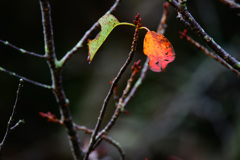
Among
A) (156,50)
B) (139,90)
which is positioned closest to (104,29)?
(156,50)

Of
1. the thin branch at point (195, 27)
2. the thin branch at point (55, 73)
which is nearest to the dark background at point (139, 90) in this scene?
the thin branch at point (55, 73)

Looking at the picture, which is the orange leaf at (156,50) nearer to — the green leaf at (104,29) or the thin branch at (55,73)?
the green leaf at (104,29)

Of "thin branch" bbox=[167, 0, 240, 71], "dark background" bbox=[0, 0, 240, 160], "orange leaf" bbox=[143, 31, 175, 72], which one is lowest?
"dark background" bbox=[0, 0, 240, 160]

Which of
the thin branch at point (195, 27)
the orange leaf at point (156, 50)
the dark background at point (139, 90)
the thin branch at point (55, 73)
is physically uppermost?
the thin branch at point (195, 27)

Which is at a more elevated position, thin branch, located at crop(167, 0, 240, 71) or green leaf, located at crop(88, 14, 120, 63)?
thin branch, located at crop(167, 0, 240, 71)

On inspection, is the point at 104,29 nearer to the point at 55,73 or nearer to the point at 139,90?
the point at 55,73

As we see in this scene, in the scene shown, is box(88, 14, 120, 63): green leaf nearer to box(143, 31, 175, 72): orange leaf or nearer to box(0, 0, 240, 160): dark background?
box(143, 31, 175, 72): orange leaf

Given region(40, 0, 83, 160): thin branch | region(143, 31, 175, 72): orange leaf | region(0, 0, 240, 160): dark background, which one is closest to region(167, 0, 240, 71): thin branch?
region(143, 31, 175, 72): orange leaf
